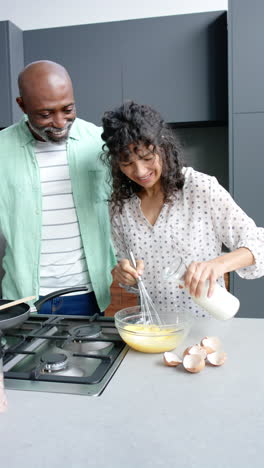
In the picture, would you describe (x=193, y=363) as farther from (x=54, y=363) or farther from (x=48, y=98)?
(x=48, y=98)

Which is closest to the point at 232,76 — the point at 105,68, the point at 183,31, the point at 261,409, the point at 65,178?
the point at 183,31

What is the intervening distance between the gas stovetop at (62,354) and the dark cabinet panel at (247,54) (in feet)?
6.17

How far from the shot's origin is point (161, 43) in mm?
2723

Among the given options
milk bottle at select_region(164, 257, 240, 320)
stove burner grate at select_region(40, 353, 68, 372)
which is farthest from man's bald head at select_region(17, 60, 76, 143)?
stove burner grate at select_region(40, 353, 68, 372)

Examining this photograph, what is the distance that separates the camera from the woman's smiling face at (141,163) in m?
1.09

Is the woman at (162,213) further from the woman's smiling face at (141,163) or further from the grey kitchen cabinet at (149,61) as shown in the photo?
the grey kitchen cabinet at (149,61)

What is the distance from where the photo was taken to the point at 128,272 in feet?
3.49

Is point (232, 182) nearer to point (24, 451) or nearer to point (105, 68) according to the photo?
point (105, 68)

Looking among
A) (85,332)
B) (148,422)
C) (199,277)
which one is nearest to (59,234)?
(85,332)

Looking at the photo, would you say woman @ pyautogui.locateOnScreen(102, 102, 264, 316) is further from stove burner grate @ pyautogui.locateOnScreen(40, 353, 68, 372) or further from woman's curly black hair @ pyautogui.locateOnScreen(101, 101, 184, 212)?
stove burner grate @ pyautogui.locateOnScreen(40, 353, 68, 372)

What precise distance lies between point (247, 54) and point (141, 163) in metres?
1.74

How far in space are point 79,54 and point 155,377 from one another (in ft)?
8.33

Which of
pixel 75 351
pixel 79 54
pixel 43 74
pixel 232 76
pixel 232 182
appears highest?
pixel 79 54

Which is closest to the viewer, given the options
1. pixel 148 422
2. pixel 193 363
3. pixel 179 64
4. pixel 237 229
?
pixel 148 422
